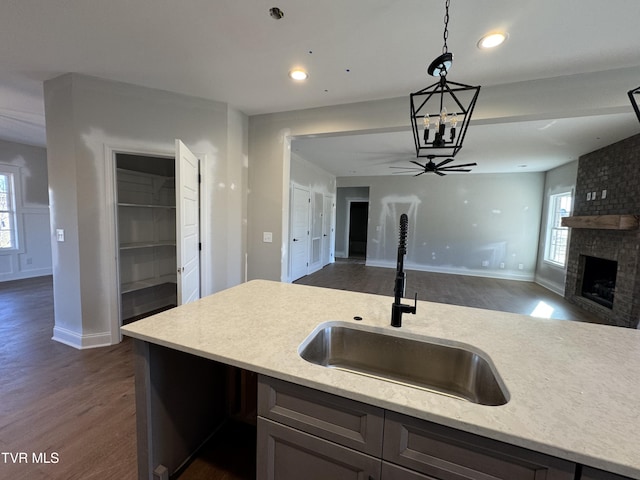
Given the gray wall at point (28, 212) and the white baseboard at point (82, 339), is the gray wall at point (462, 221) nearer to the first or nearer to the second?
the white baseboard at point (82, 339)

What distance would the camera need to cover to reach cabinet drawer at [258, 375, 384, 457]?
0.81 m

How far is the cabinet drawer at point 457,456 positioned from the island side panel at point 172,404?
3.36ft

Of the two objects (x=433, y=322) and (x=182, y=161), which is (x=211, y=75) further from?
(x=433, y=322)

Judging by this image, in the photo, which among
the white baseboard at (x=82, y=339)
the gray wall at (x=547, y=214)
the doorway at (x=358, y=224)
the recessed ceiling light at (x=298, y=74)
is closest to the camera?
the recessed ceiling light at (x=298, y=74)

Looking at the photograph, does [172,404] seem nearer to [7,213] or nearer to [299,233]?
[299,233]

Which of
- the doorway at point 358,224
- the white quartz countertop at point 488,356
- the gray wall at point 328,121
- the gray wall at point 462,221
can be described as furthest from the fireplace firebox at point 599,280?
the doorway at point 358,224

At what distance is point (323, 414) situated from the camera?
873mm

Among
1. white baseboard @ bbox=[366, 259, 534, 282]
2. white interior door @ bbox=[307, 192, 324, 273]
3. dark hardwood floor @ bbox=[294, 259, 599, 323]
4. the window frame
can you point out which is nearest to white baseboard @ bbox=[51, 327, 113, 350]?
dark hardwood floor @ bbox=[294, 259, 599, 323]

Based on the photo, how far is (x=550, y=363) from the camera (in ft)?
3.18

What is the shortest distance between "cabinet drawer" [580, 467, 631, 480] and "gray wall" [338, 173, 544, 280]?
7.09 meters

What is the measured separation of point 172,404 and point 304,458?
0.78 metres

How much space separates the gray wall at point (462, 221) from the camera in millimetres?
6523

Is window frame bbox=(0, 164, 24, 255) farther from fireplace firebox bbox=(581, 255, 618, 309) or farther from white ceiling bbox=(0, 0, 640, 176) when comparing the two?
fireplace firebox bbox=(581, 255, 618, 309)

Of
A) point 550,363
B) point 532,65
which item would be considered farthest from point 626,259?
point 550,363
